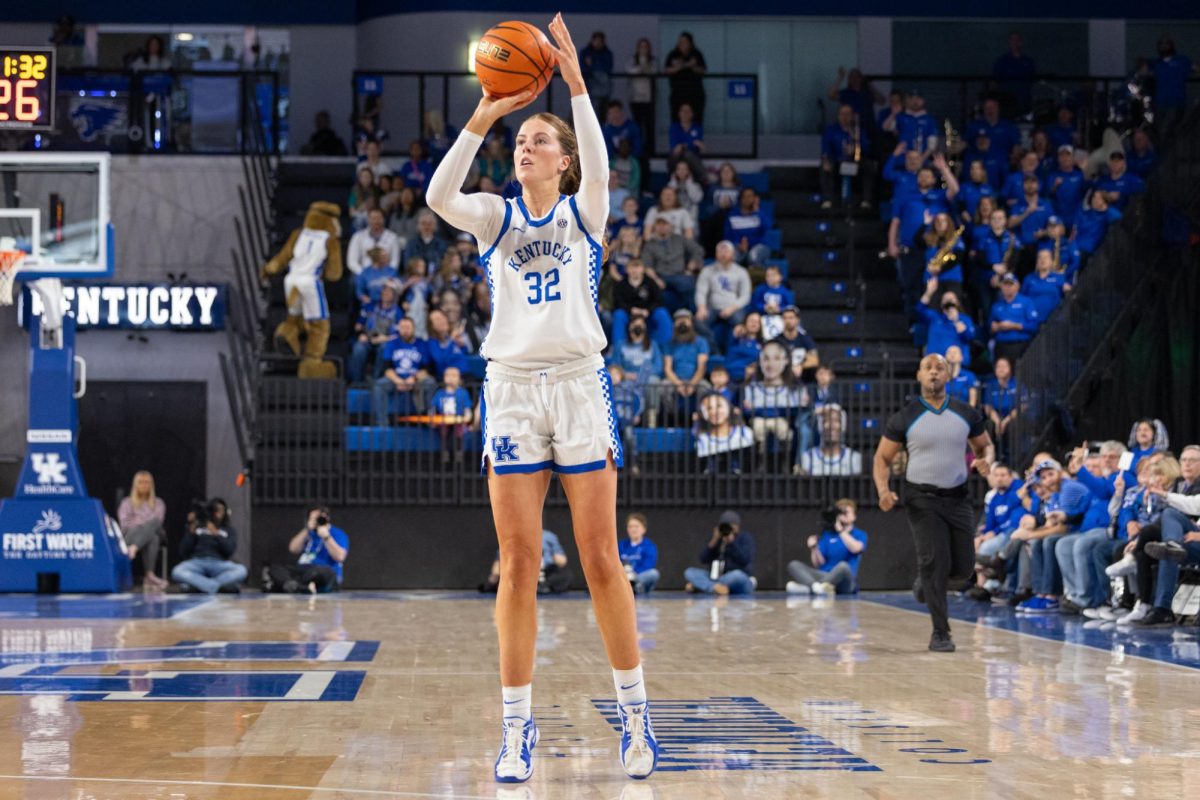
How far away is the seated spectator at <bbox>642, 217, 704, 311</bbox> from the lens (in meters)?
19.5

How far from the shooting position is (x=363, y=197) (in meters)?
20.6

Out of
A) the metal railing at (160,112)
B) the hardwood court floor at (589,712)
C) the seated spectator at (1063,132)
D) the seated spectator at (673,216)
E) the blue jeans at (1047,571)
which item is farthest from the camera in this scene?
the seated spectator at (1063,132)

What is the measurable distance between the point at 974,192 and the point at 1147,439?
736 cm

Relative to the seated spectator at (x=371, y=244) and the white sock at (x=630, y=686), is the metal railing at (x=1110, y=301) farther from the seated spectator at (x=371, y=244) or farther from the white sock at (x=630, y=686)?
the white sock at (x=630, y=686)

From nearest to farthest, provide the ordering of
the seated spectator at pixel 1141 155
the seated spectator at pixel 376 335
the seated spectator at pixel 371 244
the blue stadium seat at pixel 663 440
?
the blue stadium seat at pixel 663 440, the seated spectator at pixel 376 335, the seated spectator at pixel 371 244, the seated spectator at pixel 1141 155

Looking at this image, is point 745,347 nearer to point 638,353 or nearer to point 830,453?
point 638,353

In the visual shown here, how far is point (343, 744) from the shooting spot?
233 inches

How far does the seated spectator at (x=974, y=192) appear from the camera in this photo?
20.5 metres

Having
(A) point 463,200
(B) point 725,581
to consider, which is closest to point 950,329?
(B) point 725,581

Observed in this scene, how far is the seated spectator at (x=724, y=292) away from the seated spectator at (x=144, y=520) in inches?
252

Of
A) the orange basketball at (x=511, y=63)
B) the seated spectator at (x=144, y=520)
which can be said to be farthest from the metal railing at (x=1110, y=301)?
the orange basketball at (x=511, y=63)

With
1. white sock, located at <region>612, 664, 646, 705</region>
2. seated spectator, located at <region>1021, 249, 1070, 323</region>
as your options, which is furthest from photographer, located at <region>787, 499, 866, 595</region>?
white sock, located at <region>612, 664, 646, 705</region>

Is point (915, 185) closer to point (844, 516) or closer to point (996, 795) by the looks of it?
point (844, 516)

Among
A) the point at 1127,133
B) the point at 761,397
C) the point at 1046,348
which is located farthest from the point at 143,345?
the point at 1127,133
